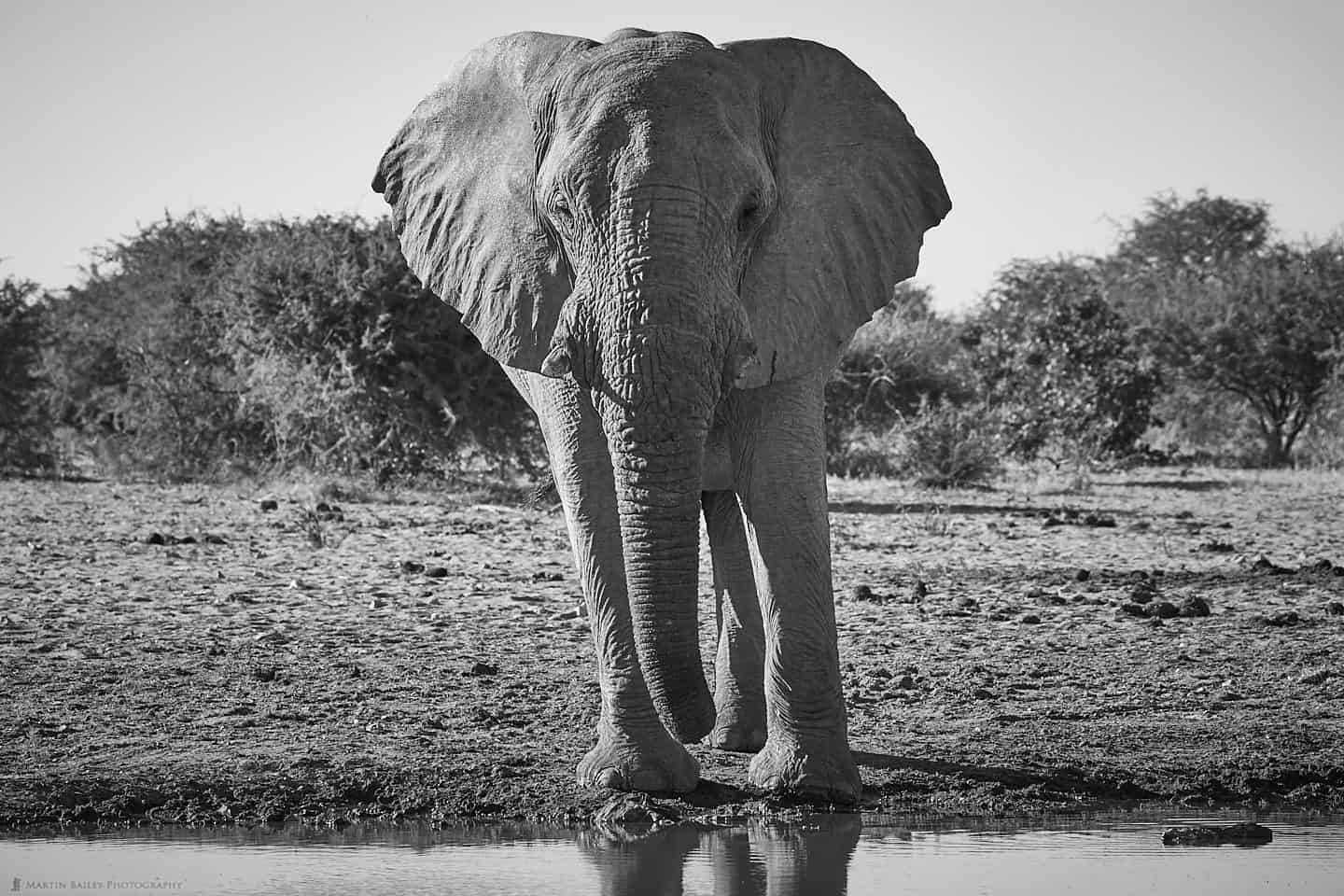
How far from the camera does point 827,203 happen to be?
6.62 m

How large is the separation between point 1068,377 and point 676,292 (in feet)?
69.8

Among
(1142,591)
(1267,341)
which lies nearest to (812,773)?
(1142,591)

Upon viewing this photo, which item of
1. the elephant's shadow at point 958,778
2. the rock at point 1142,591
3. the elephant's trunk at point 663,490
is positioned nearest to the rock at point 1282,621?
the rock at point 1142,591

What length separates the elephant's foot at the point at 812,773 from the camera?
248 inches

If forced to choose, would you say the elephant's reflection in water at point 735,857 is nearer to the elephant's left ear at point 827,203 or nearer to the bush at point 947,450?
the elephant's left ear at point 827,203

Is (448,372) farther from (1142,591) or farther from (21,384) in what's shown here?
(1142,591)

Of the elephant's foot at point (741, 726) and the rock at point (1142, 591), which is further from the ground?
Answer: the rock at point (1142, 591)

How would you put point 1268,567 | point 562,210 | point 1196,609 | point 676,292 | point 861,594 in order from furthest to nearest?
1. point 1268,567
2. point 861,594
3. point 1196,609
4. point 562,210
5. point 676,292

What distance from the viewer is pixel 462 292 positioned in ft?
22.3

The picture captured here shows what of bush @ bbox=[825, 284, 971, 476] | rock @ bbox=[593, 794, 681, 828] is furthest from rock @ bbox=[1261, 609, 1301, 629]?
bush @ bbox=[825, 284, 971, 476]

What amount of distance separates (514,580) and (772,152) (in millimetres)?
5893

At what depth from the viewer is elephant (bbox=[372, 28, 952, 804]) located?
5809 mm

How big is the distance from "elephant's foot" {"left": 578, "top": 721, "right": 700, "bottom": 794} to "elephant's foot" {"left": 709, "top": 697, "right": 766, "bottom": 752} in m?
0.85

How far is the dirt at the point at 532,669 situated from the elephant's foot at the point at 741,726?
0.24 meters
